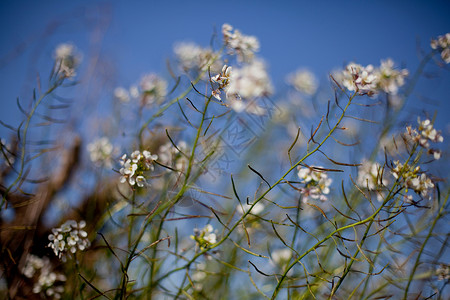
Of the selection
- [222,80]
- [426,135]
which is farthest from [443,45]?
[222,80]

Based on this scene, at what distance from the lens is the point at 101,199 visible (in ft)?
5.91

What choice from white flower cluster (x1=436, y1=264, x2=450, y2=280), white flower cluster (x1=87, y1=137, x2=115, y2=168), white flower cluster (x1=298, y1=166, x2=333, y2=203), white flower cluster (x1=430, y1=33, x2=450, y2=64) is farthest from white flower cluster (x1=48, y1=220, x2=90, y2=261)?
white flower cluster (x1=430, y1=33, x2=450, y2=64)

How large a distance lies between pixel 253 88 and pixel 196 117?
32 centimetres

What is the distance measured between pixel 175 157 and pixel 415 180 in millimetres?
754

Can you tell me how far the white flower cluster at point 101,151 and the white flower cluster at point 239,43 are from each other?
81 centimetres

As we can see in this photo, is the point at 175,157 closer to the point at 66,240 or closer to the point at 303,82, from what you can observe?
the point at 66,240

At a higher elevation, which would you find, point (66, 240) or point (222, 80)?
point (222, 80)

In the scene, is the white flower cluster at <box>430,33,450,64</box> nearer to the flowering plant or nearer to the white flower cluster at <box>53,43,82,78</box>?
the flowering plant

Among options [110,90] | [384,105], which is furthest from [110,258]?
[384,105]

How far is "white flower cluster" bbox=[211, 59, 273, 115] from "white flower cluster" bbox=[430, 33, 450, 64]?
0.70 metres

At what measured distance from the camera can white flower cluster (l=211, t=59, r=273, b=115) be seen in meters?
0.81

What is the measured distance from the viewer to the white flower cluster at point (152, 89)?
141 cm

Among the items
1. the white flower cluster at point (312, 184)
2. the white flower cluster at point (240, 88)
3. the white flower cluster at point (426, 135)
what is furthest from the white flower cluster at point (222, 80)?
the white flower cluster at point (426, 135)

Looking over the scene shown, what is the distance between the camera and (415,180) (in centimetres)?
81
